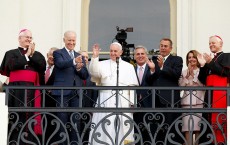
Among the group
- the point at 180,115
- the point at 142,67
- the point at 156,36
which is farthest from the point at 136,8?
the point at 180,115

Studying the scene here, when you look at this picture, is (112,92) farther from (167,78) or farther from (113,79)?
(167,78)

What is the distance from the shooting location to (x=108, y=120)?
12.3 meters

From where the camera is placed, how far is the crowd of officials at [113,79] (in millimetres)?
12867

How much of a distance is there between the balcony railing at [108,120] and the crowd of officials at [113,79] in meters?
0.03

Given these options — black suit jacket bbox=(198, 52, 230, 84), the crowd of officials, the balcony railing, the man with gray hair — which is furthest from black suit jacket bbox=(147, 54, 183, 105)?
the man with gray hair

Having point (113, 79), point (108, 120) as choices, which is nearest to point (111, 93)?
point (113, 79)

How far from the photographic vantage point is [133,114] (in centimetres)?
1333

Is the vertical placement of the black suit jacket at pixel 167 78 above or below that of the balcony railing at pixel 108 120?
above

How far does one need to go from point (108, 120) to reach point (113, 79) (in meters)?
1.32

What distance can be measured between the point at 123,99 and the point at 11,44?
328 cm

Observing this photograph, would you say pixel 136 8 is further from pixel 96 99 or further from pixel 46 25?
pixel 96 99

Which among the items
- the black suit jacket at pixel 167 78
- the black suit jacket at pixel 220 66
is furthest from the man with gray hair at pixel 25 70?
the black suit jacket at pixel 220 66

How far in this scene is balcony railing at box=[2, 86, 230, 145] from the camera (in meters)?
12.2

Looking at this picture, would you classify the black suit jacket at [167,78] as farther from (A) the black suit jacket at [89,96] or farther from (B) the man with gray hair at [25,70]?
(B) the man with gray hair at [25,70]
